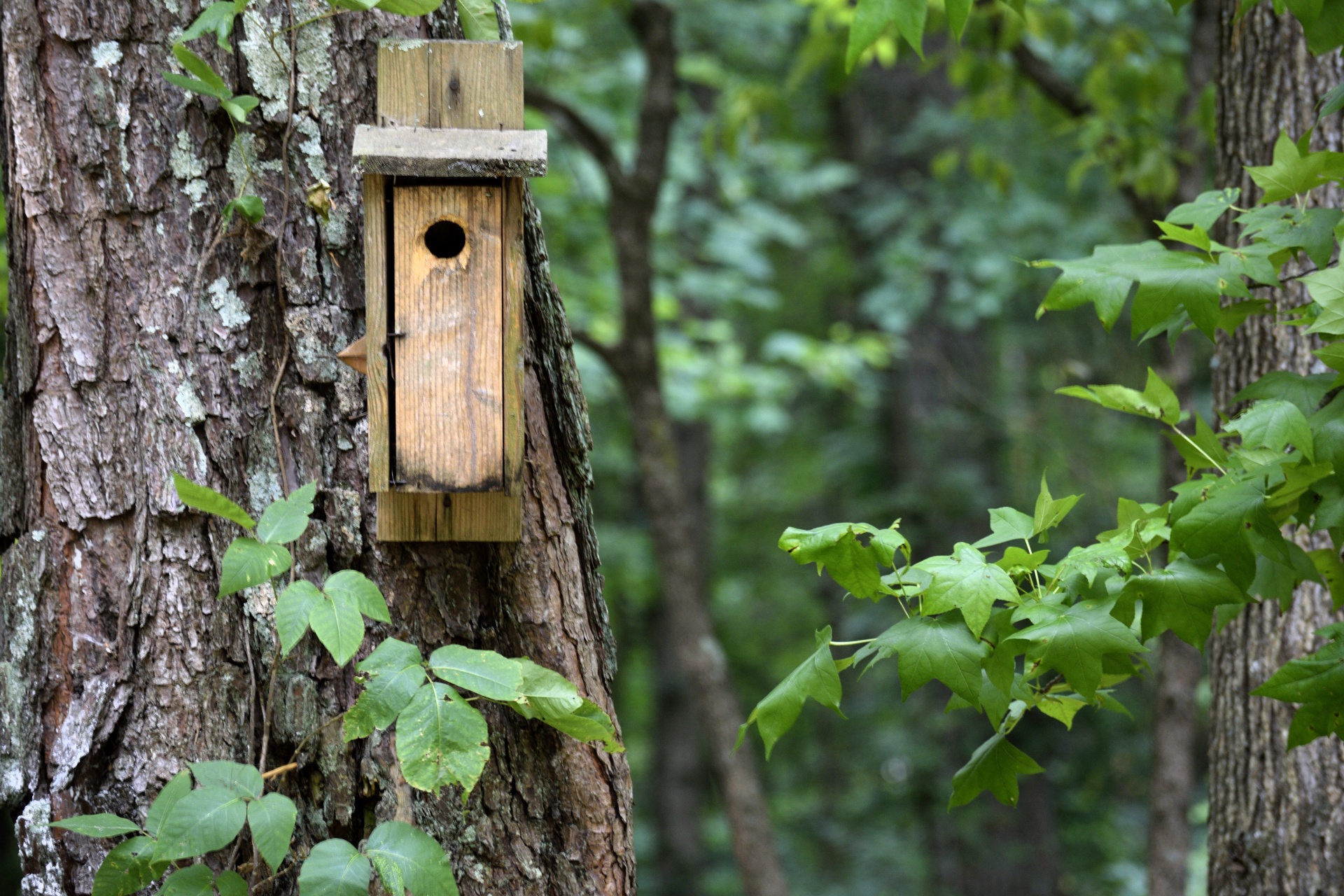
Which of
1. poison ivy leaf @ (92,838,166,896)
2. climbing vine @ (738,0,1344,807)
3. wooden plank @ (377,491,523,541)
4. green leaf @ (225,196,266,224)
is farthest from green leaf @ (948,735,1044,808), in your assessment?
green leaf @ (225,196,266,224)

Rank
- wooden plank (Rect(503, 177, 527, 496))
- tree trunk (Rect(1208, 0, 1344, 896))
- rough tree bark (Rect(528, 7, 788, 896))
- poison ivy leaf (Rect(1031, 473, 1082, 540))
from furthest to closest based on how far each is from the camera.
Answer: rough tree bark (Rect(528, 7, 788, 896)), tree trunk (Rect(1208, 0, 1344, 896)), wooden plank (Rect(503, 177, 527, 496)), poison ivy leaf (Rect(1031, 473, 1082, 540))

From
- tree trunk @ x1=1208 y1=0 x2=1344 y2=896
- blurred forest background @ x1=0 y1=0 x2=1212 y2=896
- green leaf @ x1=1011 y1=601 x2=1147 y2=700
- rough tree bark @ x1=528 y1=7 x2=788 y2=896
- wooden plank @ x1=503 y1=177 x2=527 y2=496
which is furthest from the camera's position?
blurred forest background @ x1=0 y1=0 x2=1212 y2=896

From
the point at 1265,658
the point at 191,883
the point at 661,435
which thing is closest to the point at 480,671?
the point at 191,883

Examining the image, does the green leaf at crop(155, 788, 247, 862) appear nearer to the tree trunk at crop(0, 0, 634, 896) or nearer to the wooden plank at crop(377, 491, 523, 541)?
the tree trunk at crop(0, 0, 634, 896)

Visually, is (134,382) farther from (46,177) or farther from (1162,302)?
(1162,302)

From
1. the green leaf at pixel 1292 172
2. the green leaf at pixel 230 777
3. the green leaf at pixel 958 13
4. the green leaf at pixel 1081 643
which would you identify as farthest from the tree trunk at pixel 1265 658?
the green leaf at pixel 230 777

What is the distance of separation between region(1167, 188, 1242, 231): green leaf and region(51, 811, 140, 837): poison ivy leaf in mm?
1708

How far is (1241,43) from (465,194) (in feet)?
6.70

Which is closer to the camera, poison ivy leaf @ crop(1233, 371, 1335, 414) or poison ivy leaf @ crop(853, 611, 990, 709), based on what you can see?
poison ivy leaf @ crop(853, 611, 990, 709)

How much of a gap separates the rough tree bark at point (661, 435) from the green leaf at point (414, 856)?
9.58ft

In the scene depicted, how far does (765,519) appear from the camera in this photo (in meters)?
9.95

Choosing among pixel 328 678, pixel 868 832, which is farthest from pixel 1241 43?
pixel 868 832

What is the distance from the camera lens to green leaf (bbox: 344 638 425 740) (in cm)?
142

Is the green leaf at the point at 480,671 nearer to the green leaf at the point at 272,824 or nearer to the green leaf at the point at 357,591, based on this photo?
the green leaf at the point at 357,591
